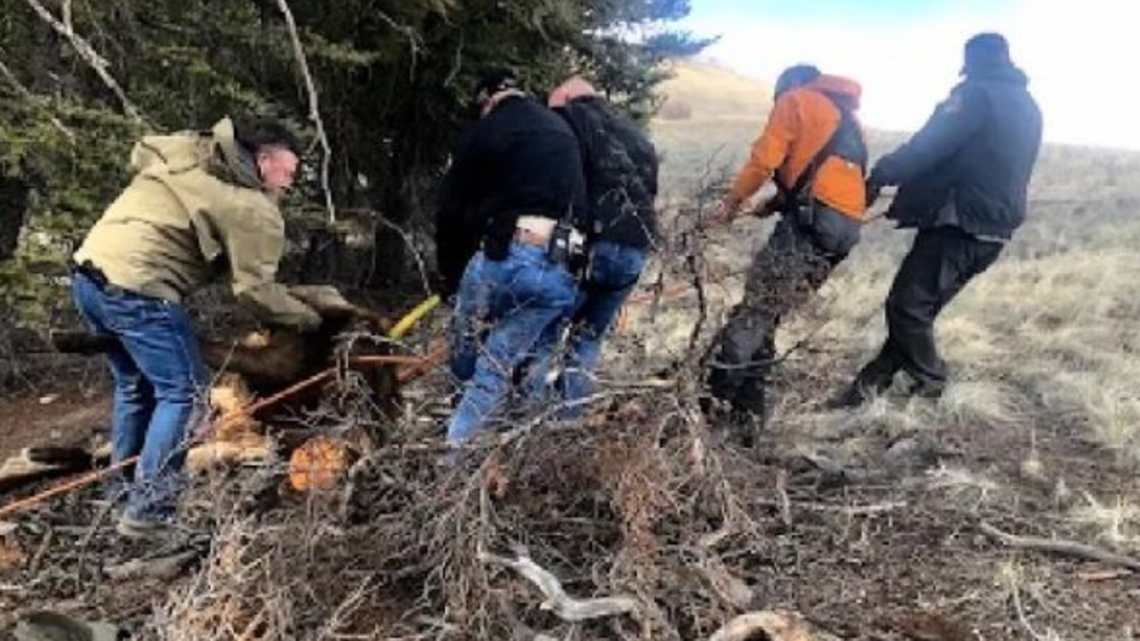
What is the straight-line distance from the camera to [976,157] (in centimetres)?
670

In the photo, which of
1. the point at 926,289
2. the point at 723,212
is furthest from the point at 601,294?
the point at 926,289

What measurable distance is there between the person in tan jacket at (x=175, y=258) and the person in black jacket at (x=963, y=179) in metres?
3.43

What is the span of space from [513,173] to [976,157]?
2.85m

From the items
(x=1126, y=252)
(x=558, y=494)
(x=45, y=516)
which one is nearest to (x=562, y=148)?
(x=558, y=494)

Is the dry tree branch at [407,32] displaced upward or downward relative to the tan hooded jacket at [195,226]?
upward

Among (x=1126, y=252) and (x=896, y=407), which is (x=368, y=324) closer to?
(x=896, y=407)

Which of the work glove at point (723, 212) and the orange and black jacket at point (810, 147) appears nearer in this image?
the work glove at point (723, 212)

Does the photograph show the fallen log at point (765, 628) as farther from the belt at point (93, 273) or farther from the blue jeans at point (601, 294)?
the belt at point (93, 273)

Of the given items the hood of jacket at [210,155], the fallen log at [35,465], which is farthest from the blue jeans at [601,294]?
the fallen log at [35,465]

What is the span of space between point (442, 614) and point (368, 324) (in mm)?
1693

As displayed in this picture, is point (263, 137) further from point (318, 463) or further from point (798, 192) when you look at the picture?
point (798, 192)

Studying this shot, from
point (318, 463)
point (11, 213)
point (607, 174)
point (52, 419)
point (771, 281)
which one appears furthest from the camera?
point (11, 213)

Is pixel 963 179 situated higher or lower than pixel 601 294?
higher

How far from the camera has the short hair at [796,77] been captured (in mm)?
6262
